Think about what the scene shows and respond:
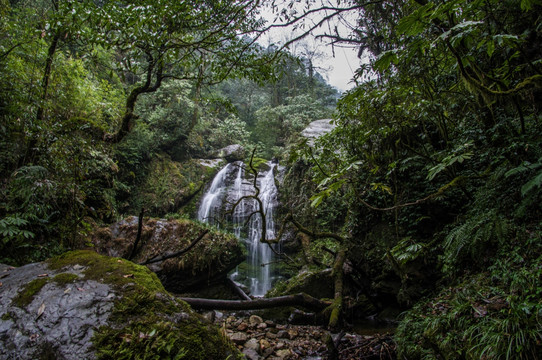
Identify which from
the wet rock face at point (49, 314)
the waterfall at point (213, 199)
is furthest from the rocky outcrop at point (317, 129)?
the wet rock face at point (49, 314)

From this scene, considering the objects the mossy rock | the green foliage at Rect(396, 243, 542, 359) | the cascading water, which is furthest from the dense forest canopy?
the cascading water

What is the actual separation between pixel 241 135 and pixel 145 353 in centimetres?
1565

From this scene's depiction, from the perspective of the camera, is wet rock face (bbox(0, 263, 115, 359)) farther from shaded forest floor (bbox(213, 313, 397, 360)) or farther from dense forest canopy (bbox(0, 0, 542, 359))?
shaded forest floor (bbox(213, 313, 397, 360))

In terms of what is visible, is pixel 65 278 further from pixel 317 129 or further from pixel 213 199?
pixel 317 129

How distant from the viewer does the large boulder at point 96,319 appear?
115 cm

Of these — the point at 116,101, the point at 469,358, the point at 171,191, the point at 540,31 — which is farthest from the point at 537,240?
the point at 171,191

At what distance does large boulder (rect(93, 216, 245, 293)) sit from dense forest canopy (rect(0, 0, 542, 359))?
50.1 inches

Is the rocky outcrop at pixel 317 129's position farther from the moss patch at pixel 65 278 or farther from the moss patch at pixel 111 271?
the moss patch at pixel 65 278

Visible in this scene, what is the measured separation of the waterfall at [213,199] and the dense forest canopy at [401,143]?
498cm

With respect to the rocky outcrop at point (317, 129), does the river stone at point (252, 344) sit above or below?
below

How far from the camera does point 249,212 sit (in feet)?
40.8

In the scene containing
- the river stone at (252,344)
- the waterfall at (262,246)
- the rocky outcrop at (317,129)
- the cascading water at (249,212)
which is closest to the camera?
the river stone at (252,344)

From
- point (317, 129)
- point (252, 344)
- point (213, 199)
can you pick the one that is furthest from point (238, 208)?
point (252, 344)

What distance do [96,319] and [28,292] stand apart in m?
0.57
